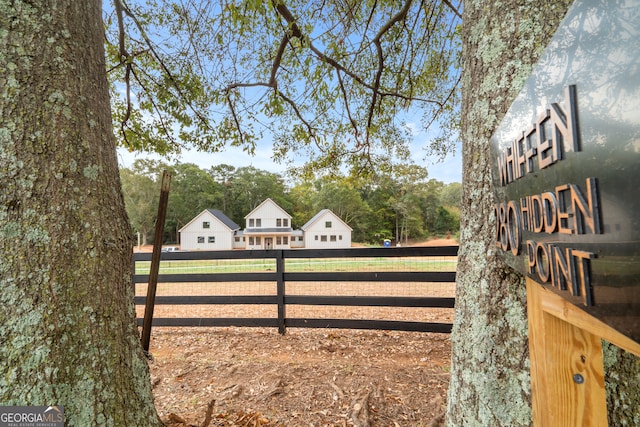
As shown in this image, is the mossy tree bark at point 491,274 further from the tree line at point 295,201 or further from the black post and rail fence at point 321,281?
the tree line at point 295,201

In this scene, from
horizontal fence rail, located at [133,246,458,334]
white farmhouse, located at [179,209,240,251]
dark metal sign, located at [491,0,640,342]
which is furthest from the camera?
white farmhouse, located at [179,209,240,251]

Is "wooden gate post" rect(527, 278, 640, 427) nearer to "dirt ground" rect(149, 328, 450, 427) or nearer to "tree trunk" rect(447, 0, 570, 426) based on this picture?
"tree trunk" rect(447, 0, 570, 426)

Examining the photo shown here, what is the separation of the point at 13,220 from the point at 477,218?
1.60 m

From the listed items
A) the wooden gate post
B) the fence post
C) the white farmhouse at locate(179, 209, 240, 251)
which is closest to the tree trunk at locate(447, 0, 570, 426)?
the wooden gate post

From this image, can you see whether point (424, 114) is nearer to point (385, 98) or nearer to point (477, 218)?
point (385, 98)

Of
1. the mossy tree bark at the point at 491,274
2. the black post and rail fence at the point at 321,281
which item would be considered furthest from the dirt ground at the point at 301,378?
the mossy tree bark at the point at 491,274

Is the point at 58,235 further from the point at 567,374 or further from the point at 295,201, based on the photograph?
the point at 295,201

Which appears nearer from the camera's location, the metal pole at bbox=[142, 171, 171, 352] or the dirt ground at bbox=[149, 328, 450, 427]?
the dirt ground at bbox=[149, 328, 450, 427]

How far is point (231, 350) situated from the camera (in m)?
Result: 3.29

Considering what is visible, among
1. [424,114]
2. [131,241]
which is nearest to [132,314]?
[131,241]

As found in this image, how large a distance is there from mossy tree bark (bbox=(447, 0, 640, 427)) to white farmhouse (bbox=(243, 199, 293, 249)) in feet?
68.0

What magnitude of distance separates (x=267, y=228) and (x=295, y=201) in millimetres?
7826

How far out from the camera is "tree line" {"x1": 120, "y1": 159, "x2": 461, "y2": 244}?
2406cm

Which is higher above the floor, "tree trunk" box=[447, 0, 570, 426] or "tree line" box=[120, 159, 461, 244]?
"tree line" box=[120, 159, 461, 244]
